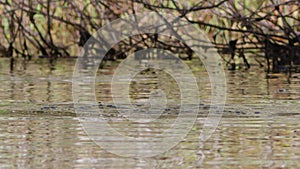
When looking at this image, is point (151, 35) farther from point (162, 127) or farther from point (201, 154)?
point (201, 154)

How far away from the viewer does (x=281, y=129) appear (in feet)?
23.1

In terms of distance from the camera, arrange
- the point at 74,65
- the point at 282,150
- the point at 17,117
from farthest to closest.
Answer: the point at 74,65 → the point at 17,117 → the point at 282,150

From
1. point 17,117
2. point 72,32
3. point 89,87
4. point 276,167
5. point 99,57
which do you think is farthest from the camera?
point 72,32

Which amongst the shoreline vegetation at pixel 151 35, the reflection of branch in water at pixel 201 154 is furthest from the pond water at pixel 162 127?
the shoreline vegetation at pixel 151 35

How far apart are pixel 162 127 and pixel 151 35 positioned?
7394 mm

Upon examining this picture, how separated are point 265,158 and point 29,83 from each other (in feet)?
19.5

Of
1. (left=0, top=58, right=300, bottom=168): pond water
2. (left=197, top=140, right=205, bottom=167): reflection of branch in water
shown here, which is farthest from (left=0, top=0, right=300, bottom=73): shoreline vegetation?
(left=197, top=140, right=205, bottom=167): reflection of branch in water

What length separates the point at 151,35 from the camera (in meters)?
14.6

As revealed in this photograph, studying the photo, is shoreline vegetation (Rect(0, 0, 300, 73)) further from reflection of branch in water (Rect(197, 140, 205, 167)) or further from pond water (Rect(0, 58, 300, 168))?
reflection of branch in water (Rect(197, 140, 205, 167))

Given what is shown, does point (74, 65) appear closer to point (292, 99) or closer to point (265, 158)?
point (292, 99)

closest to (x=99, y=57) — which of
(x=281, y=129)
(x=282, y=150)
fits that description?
(x=281, y=129)

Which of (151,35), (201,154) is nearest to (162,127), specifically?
(201,154)

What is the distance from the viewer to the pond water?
18.6 ft

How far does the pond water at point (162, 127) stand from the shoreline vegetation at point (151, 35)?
150 cm
